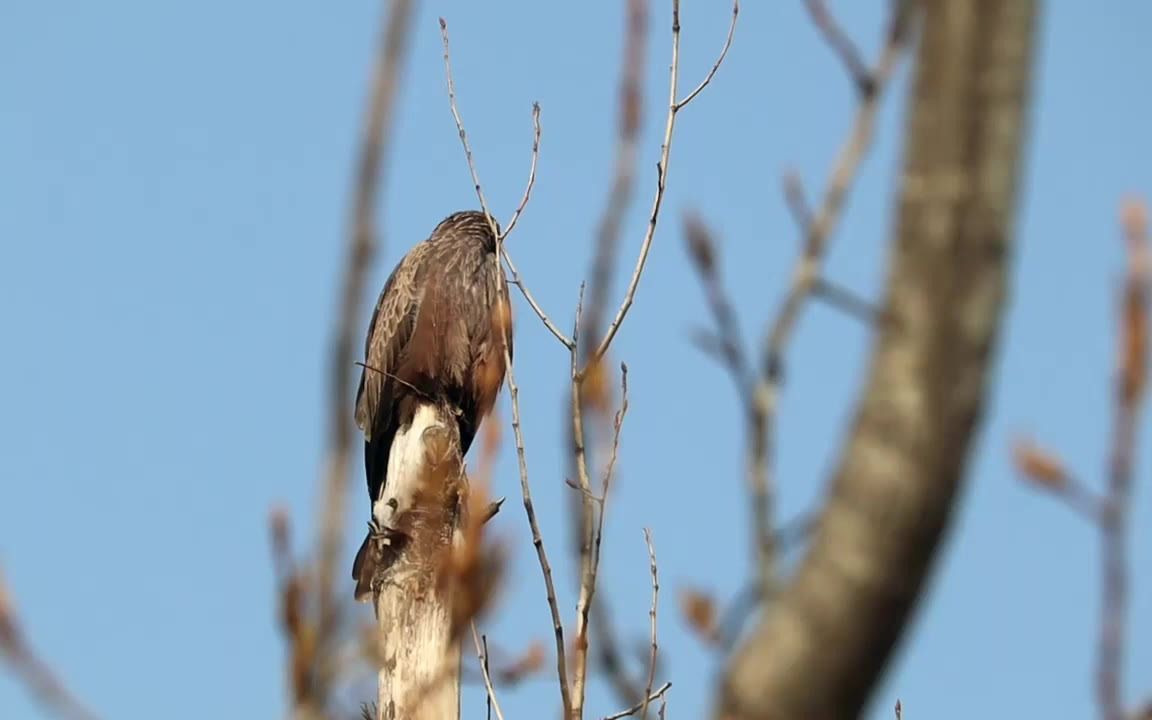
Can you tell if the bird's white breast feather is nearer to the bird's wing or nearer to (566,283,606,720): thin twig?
the bird's wing

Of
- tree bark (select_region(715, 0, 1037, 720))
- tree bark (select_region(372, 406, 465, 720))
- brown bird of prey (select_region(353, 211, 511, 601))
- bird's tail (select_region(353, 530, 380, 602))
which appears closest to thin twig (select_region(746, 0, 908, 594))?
tree bark (select_region(715, 0, 1037, 720))

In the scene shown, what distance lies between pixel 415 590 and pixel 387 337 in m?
2.13

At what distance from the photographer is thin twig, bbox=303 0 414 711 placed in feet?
3.74

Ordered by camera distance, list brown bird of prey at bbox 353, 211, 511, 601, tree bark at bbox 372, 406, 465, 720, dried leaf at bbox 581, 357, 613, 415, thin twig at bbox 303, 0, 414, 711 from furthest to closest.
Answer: brown bird of prey at bbox 353, 211, 511, 601 → tree bark at bbox 372, 406, 465, 720 → dried leaf at bbox 581, 357, 613, 415 → thin twig at bbox 303, 0, 414, 711

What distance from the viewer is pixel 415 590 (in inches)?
189

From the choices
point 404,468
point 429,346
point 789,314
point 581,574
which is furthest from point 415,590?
point 789,314

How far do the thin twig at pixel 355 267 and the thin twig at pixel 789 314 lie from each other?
17.4 inches

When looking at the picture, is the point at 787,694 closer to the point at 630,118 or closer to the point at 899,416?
the point at 899,416

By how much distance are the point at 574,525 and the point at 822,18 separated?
714 mm

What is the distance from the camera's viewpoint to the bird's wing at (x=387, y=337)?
6500 mm

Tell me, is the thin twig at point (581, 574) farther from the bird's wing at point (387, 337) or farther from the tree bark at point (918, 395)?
the bird's wing at point (387, 337)

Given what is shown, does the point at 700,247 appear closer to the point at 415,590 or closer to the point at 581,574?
the point at 581,574

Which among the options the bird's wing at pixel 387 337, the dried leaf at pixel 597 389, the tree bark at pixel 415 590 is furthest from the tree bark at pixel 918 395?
the bird's wing at pixel 387 337

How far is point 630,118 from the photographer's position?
176 centimetres
